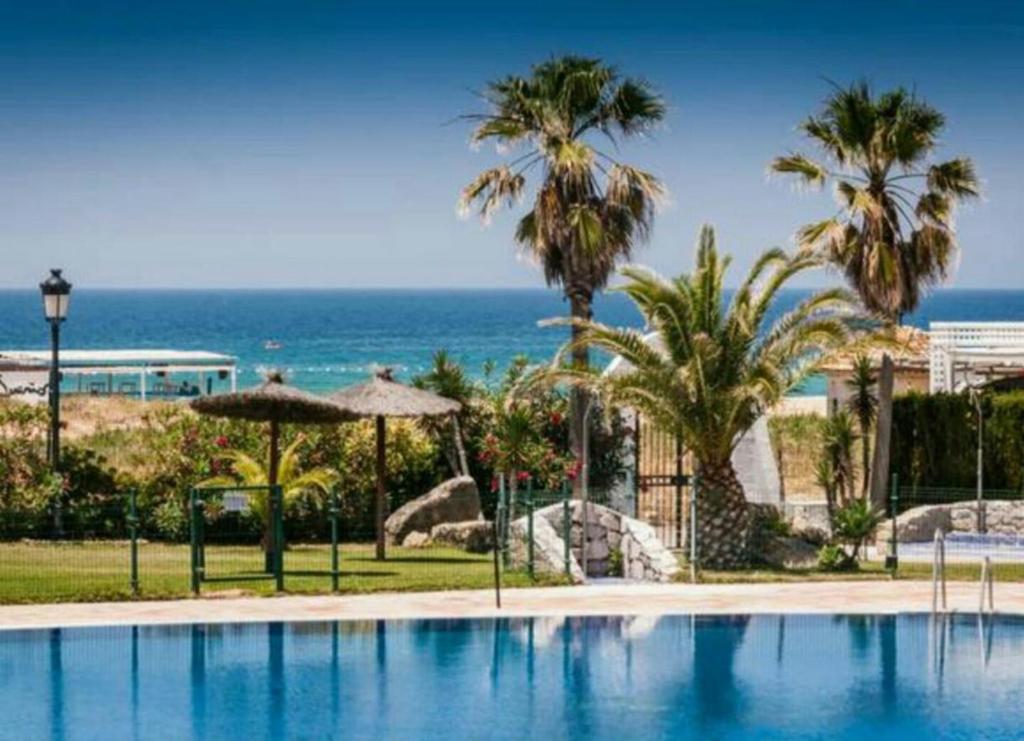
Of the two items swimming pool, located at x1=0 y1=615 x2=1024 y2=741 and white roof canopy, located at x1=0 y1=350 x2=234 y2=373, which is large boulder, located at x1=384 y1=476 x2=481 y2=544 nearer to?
swimming pool, located at x1=0 y1=615 x2=1024 y2=741

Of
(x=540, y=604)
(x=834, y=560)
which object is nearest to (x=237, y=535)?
(x=540, y=604)

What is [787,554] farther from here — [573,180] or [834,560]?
[573,180]

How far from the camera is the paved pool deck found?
25.6 metres

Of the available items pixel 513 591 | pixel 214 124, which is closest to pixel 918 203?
pixel 513 591

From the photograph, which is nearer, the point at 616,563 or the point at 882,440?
the point at 616,563

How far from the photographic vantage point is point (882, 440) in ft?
112

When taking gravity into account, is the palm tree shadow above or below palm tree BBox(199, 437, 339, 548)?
below

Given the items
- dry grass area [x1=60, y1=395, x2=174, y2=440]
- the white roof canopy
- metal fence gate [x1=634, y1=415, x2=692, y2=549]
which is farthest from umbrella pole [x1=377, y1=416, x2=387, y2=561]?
the white roof canopy

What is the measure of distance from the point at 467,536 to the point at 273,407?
4.43m

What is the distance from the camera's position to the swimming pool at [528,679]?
68.3 ft

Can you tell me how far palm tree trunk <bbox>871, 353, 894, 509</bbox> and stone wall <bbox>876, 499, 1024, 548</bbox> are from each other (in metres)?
0.81

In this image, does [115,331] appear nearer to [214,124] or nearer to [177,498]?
[214,124]

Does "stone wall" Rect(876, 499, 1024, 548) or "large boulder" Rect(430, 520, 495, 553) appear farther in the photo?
"stone wall" Rect(876, 499, 1024, 548)

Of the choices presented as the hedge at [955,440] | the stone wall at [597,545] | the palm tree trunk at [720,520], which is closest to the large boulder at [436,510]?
the stone wall at [597,545]
